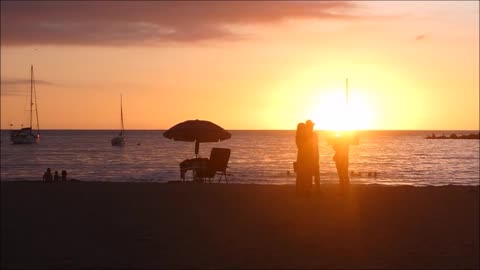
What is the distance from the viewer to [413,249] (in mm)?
8305

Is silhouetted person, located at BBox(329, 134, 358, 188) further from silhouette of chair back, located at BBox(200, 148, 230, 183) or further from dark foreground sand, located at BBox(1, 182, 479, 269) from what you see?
silhouette of chair back, located at BBox(200, 148, 230, 183)

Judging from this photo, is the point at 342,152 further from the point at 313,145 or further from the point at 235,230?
the point at 235,230

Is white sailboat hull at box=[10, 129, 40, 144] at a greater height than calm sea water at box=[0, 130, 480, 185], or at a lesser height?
greater

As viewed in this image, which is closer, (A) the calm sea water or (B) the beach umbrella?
(B) the beach umbrella

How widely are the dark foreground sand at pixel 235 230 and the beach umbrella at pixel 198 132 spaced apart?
5.63 metres

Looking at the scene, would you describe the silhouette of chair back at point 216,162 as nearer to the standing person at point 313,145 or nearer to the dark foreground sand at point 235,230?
the dark foreground sand at point 235,230

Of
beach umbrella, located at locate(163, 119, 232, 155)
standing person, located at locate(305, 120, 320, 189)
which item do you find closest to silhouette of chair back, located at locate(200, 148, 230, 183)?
beach umbrella, located at locate(163, 119, 232, 155)

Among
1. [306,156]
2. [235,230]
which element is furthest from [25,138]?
[235,230]

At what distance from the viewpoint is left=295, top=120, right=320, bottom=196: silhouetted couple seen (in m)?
13.5

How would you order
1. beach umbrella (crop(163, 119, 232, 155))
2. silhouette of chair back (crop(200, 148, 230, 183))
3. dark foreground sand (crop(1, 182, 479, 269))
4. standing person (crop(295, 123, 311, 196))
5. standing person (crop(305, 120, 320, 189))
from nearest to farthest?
dark foreground sand (crop(1, 182, 479, 269)) < standing person (crop(305, 120, 320, 189)) < standing person (crop(295, 123, 311, 196)) < silhouette of chair back (crop(200, 148, 230, 183)) < beach umbrella (crop(163, 119, 232, 155))

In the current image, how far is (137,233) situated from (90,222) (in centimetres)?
120

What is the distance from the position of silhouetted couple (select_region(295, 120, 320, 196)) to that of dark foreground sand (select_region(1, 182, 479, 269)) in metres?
0.38

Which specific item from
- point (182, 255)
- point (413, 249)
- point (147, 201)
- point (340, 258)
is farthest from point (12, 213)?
point (413, 249)

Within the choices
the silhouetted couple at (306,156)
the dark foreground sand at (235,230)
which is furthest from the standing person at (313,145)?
the dark foreground sand at (235,230)
